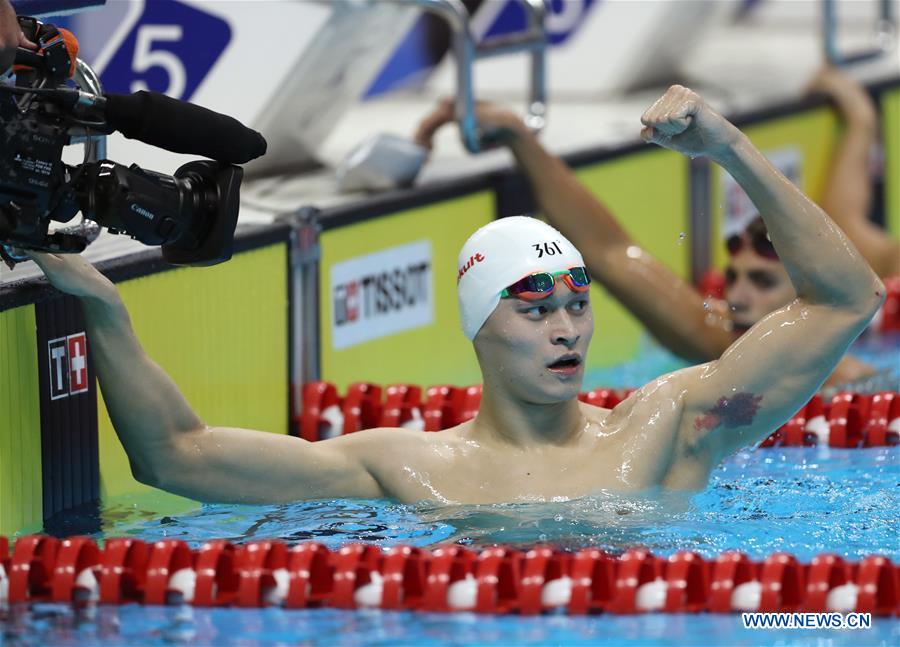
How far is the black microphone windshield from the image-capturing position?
2.95 metres

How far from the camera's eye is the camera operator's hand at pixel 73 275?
309 centimetres

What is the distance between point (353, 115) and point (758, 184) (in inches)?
147

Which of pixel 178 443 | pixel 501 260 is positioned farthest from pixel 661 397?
pixel 178 443

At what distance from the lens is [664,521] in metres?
3.35

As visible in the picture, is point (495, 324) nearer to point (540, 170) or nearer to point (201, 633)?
point (201, 633)

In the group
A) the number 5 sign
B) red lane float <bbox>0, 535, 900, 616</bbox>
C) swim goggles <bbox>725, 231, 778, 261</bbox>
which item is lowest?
red lane float <bbox>0, 535, 900, 616</bbox>

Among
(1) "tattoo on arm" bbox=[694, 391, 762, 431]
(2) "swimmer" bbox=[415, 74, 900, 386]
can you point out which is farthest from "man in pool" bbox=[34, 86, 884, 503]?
(2) "swimmer" bbox=[415, 74, 900, 386]

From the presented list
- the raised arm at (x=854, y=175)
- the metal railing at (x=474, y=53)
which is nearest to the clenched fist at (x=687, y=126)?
the metal railing at (x=474, y=53)

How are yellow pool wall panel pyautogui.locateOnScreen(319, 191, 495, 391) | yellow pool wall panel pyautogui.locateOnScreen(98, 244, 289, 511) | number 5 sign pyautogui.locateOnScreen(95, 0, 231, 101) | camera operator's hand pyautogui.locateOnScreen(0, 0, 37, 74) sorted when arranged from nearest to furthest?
1. camera operator's hand pyautogui.locateOnScreen(0, 0, 37, 74)
2. yellow pool wall panel pyautogui.locateOnScreen(98, 244, 289, 511)
3. number 5 sign pyautogui.locateOnScreen(95, 0, 231, 101)
4. yellow pool wall panel pyautogui.locateOnScreen(319, 191, 495, 391)

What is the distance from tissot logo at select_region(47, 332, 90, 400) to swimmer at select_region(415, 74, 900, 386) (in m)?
1.70

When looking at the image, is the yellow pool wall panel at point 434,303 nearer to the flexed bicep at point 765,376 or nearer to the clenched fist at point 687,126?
the flexed bicep at point 765,376

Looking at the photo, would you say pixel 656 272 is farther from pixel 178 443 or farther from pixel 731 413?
pixel 178 443

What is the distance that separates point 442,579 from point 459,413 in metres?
1.46

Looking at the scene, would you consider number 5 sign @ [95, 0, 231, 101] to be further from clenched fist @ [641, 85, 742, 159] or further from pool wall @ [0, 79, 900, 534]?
clenched fist @ [641, 85, 742, 159]
